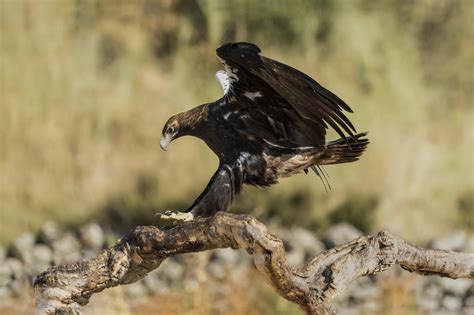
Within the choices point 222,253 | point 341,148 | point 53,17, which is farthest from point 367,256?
point 53,17

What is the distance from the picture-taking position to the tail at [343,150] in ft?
17.3

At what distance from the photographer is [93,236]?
30.5 feet

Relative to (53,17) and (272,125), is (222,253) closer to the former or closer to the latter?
(53,17)

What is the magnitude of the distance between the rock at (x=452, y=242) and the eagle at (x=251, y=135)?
402cm

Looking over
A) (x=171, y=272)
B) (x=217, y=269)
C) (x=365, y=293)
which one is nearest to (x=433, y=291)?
(x=365, y=293)

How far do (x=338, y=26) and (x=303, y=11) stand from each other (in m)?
0.29

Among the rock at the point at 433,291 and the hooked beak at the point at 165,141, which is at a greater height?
the rock at the point at 433,291

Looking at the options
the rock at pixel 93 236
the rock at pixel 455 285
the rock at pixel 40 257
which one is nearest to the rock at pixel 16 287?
the rock at pixel 40 257

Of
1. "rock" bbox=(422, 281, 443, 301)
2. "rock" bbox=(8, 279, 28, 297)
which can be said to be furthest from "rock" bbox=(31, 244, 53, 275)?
"rock" bbox=(422, 281, 443, 301)

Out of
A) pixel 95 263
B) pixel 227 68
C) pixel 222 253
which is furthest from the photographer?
pixel 222 253

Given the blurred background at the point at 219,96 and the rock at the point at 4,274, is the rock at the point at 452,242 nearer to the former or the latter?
the blurred background at the point at 219,96

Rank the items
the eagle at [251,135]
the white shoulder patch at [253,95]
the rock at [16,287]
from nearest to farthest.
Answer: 1. the eagle at [251,135]
2. the white shoulder patch at [253,95]
3. the rock at [16,287]

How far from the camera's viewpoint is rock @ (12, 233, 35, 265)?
9461 mm

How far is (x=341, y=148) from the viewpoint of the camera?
17.3 feet
